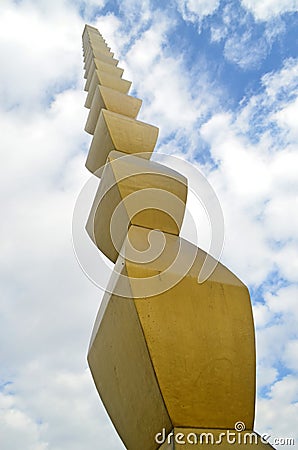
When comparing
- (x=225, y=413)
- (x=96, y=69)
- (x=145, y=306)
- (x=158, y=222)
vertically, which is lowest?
(x=225, y=413)

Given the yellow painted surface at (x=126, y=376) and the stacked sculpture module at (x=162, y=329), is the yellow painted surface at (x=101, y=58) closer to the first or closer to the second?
the stacked sculpture module at (x=162, y=329)

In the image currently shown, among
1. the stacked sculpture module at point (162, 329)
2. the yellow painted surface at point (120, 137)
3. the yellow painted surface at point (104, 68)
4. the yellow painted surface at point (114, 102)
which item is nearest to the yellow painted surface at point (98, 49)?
the yellow painted surface at point (104, 68)

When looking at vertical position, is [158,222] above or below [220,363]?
above

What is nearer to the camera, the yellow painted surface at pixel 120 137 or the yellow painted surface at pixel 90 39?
the yellow painted surface at pixel 120 137

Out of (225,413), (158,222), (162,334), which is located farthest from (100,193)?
(225,413)

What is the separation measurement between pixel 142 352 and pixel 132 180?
0.99 metres

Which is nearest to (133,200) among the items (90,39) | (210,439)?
(210,439)

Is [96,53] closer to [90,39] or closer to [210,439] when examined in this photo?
[90,39]

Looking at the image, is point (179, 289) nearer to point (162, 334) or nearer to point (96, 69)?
point (162, 334)

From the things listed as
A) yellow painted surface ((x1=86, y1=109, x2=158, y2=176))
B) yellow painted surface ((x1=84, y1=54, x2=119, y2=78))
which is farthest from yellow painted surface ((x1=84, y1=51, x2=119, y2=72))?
yellow painted surface ((x1=86, y1=109, x2=158, y2=176))

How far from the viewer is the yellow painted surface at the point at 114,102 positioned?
338 cm


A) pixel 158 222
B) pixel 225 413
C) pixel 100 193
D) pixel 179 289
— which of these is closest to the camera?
pixel 225 413

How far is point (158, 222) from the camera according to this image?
7.82ft

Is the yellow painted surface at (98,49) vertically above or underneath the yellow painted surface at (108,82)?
above
